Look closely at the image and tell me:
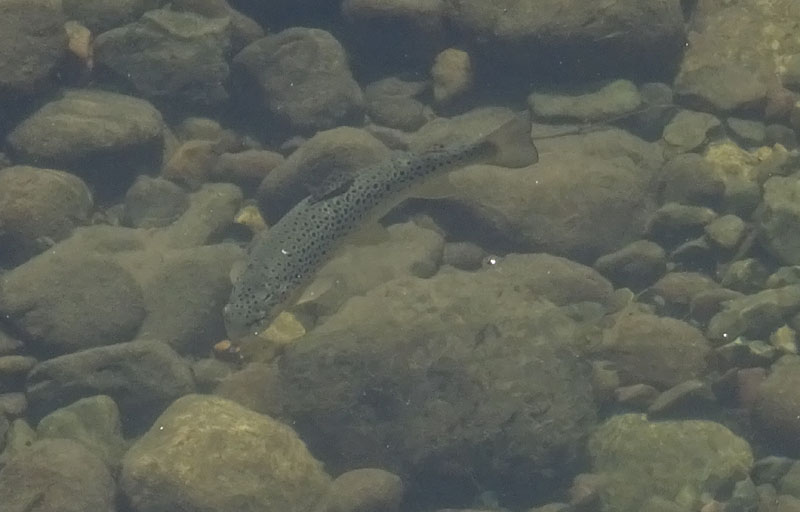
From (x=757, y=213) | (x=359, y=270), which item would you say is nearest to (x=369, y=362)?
(x=359, y=270)

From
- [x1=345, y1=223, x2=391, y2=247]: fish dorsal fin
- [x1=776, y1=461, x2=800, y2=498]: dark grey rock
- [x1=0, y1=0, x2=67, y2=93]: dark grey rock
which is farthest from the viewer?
[x1=0, y1=0, x2=67, y2=93]: dark grey rock

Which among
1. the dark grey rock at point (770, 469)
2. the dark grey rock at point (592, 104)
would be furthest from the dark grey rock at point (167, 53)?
the dark grey rock at point (770, 469)

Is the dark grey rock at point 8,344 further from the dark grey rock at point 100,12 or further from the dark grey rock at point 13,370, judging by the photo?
the dark grey rock at point 100,12

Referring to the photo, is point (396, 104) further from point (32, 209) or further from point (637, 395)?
point (637, 395)

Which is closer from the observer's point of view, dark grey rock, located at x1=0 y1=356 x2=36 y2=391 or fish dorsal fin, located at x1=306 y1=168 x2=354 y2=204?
fish dorsal fin, located at x1=306 y1=168 x2=354 y2=204

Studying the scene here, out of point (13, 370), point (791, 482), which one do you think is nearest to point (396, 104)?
point (13, 370)

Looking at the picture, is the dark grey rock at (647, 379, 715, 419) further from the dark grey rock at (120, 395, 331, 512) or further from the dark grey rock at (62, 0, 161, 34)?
the dark grey rock at (62, 0, 161, 34)

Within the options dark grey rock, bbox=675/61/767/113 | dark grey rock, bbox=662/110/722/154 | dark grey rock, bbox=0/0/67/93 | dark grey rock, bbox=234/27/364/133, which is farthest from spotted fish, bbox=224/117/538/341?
dark grey rock, bbox=0/0/67/93
